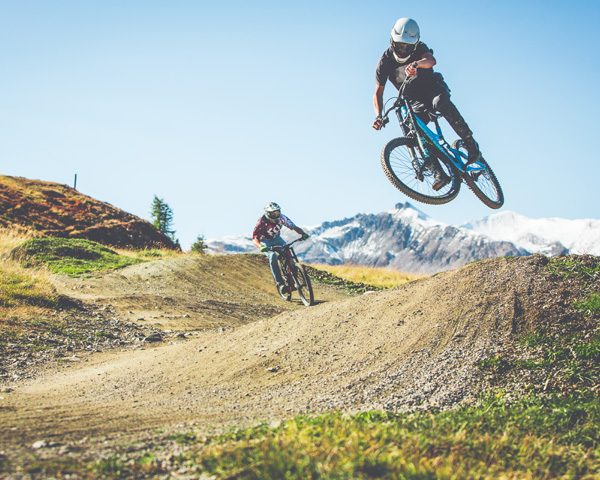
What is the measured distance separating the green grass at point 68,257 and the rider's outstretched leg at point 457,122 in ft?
57.6

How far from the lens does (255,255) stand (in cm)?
2995

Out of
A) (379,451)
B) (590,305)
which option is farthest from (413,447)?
(590,305)

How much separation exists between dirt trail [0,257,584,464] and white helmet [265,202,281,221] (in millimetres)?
3221

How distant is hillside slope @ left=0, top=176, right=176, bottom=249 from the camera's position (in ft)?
115

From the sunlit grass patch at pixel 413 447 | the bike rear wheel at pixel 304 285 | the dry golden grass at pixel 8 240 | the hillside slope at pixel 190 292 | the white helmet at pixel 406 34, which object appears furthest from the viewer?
the dry golden grass at pixel 8 240

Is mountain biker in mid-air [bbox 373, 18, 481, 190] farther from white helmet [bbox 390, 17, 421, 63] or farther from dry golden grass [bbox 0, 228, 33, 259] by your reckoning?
dry golden grass [bbox 0, 228, 33, 259]

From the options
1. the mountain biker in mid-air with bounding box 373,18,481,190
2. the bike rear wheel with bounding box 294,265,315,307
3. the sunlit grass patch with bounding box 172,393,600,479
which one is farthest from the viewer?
the bike rear wheel with bounding box 294,265,315,307

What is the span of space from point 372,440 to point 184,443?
158cm

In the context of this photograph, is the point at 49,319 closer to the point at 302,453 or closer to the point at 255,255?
the point at 302,453

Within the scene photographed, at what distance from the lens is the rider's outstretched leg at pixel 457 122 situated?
9.60 m

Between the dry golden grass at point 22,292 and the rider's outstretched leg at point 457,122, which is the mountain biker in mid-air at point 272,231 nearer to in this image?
the rider's outstretched leg at point 457,122

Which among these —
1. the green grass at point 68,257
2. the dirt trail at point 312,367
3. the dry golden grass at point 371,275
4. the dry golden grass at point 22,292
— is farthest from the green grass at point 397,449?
the dry golden grass at point 371,275

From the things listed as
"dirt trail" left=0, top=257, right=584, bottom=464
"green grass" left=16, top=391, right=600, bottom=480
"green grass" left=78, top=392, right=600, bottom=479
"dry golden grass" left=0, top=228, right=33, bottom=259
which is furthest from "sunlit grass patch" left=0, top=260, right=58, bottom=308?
"green grass" left=78, top=392, right=600, bottom=479

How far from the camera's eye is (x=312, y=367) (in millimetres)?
9008
